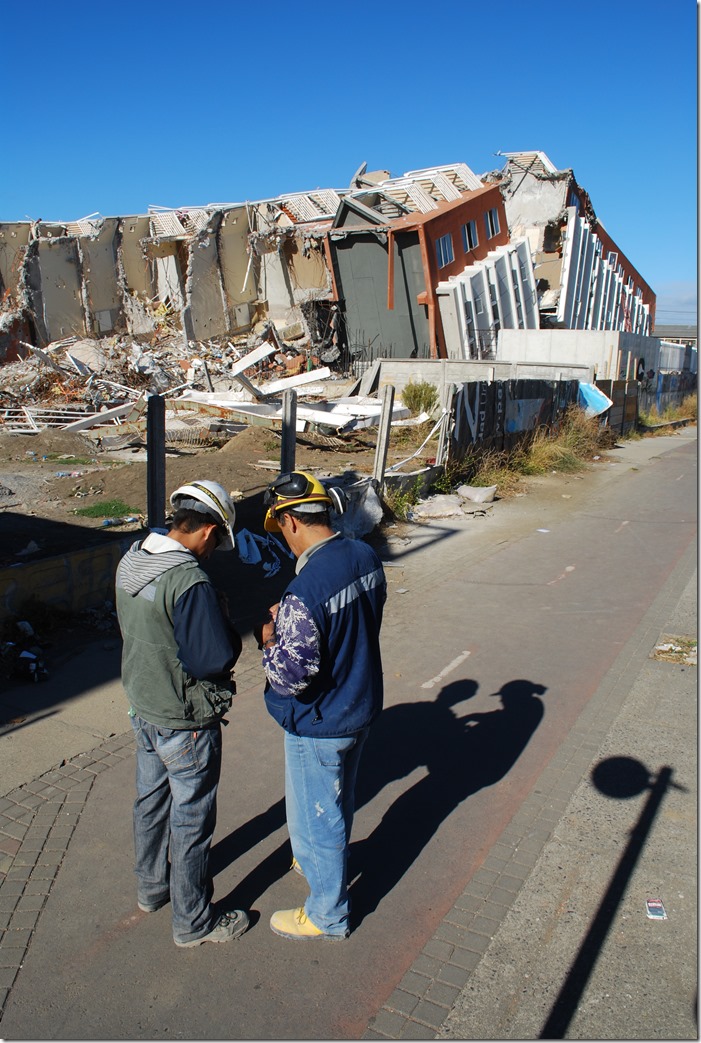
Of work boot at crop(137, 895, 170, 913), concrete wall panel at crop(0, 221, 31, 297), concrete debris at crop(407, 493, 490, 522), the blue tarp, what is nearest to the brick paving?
work boot at crop(137, 895, 170, 913)

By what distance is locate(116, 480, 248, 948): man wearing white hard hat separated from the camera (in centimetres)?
288

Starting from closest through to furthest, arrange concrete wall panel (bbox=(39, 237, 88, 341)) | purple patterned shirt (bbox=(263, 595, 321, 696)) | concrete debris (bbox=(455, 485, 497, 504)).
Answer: purple patterned shirt (bbox=(263, 595, 321, 696)) → concrete debris (bbox=(455, 485, 497, 504)) → concrete wall panel (bbox=(39, 237, 88, 341))

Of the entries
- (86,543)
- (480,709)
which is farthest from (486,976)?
(86,543)

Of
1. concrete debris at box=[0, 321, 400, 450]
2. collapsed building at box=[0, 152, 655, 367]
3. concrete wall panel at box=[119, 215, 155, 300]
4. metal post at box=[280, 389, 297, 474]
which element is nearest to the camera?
metal post at box=[280, 389, 297, 474]

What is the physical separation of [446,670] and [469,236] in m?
24.6

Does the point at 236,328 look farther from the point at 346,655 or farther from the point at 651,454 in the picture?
the point at 346,655

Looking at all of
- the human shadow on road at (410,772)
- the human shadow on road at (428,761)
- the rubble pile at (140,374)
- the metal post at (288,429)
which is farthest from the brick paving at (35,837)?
the rubble pile at (140,374)

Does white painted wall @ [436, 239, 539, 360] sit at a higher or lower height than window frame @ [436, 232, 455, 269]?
lower

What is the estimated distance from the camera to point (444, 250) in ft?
85.7

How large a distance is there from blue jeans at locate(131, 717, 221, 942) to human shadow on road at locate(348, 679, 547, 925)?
710mm

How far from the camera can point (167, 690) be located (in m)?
2.99

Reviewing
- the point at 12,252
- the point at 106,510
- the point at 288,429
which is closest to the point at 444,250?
the point at 12,252

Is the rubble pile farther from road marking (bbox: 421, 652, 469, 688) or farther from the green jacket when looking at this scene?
the green jacket

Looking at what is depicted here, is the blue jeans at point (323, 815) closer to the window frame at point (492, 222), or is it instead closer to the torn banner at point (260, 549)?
the torn banner at point (260, 549)
